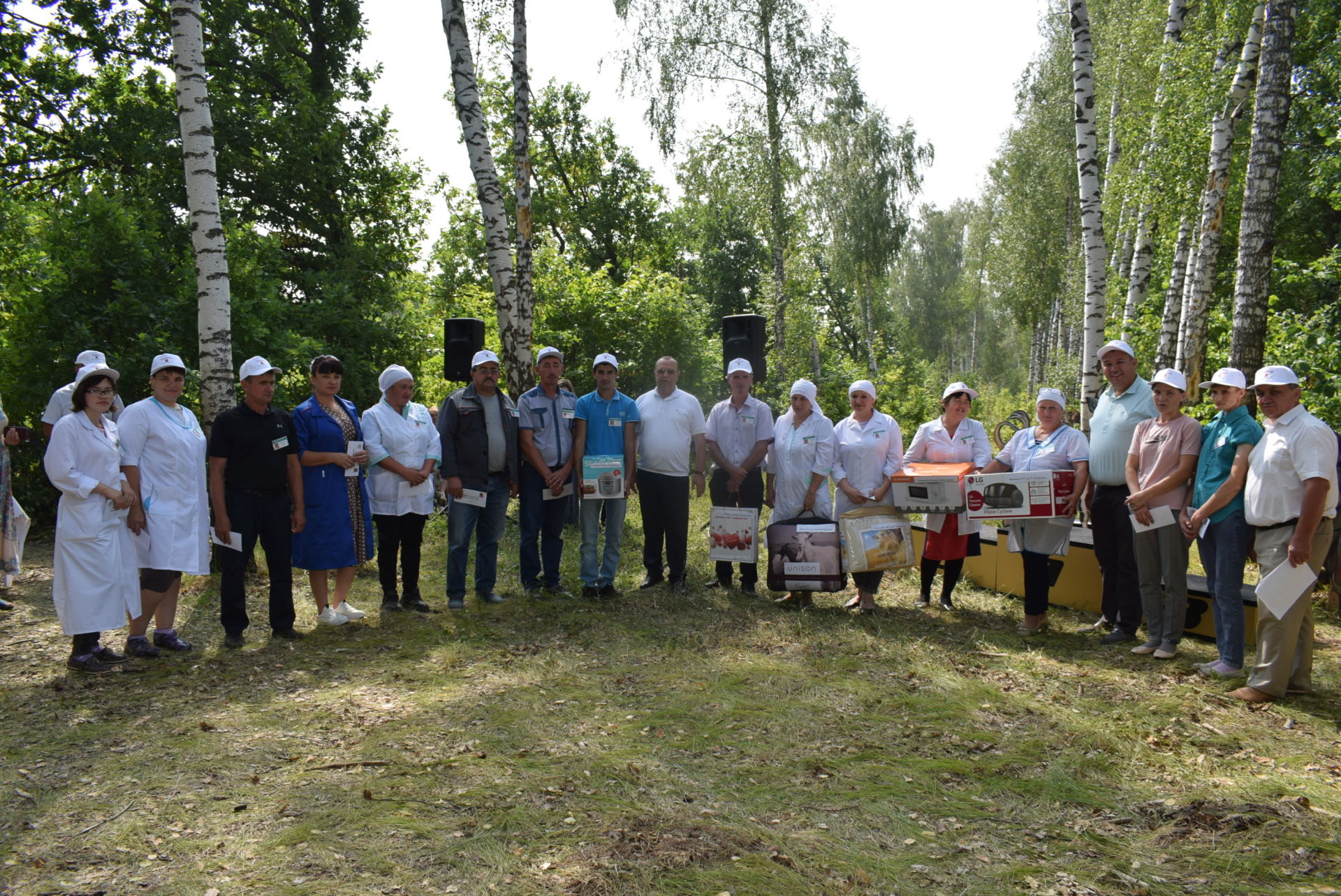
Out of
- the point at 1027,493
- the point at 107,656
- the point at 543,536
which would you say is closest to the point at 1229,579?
the point at 1027,493

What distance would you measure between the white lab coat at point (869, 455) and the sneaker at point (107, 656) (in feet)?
16.9

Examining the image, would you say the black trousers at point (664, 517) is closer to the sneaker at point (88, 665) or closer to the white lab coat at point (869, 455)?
the white lab coat at point (869, 455)

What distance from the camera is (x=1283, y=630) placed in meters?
4.55

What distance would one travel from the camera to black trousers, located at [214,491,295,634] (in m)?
5.65

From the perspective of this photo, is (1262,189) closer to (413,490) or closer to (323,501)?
(413,490)

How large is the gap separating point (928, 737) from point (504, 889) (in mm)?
2317

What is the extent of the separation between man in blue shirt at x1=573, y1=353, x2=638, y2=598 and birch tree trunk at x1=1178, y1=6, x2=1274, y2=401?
6719 millimetres

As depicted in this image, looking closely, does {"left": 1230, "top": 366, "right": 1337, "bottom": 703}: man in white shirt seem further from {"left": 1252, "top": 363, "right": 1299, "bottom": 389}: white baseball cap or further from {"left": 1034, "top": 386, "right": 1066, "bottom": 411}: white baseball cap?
{"left": 1034, "top": 386, "right": 1066, "bottom": 411}: white baseball cap

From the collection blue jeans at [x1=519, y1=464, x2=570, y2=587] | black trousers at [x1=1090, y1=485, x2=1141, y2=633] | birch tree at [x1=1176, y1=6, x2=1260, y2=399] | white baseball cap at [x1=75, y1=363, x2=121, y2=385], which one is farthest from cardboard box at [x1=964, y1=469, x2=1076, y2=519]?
white baseball cap at [x1=75, y1=363, x2=121, y2=385]

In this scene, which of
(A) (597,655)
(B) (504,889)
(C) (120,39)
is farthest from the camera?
(C) (120,39)

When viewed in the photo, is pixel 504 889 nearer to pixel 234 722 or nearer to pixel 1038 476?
pixel 234 722

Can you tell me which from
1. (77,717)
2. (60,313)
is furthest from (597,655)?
(60,313)

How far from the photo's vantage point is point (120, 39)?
14.7m

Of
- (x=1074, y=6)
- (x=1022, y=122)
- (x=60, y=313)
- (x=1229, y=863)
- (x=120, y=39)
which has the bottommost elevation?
(x=1229, y=863)
